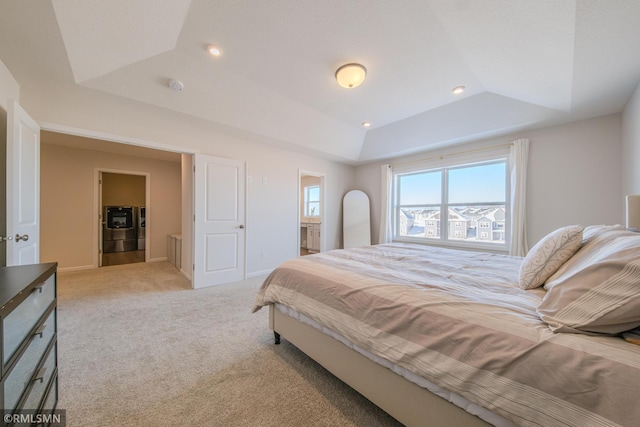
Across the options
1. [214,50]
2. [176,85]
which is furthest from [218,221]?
[214,50]

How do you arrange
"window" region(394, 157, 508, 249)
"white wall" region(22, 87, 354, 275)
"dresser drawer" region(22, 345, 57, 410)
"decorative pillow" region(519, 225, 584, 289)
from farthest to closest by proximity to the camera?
"window" region(394, 157, 508, 249) < "white wall" region(22, 87, 354, 275) < "decorative pillow" region(519, 225, 584, 289) < "dresser drawer" region(22, 345, 57, 410)

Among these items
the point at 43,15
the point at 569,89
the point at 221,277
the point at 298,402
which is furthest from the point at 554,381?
the point at 221,277

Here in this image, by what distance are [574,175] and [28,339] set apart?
5107 millimetres

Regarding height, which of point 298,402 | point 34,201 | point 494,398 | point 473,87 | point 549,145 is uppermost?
point 473,87

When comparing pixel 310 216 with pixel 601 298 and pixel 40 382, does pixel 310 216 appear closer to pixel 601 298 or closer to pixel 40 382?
pixel 40 382

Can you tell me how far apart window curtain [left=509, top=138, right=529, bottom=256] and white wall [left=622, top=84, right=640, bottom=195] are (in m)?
0.86

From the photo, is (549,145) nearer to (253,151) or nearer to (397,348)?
(397,348)

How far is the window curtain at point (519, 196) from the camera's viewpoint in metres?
3.32

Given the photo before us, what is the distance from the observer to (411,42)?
6.88 ft

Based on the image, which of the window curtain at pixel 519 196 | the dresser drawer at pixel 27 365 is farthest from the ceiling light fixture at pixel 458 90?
the dresser drawer at pixel 27 365

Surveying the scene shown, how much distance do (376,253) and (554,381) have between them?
1595 millimetres

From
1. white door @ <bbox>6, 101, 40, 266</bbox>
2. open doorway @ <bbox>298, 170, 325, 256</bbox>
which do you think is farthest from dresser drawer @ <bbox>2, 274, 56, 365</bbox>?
open doorway @ <bbox>298, 170, 325, 256</bbox>

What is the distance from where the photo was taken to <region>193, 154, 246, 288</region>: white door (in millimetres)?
3414

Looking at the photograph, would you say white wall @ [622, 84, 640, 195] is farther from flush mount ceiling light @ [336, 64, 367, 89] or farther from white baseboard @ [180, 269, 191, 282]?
white baseboard @ [180, 269, 191, 282]
